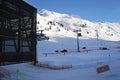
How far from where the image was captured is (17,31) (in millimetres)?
26859

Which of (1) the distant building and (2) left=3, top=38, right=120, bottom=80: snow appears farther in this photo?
Answer: (2) left=3, top=38, right=120, bottom=80: snow

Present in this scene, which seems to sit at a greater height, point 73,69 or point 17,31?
point 17,31

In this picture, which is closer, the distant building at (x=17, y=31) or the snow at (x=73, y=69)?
the distant building at (x=17, y=31)

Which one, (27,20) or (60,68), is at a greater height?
(27,20)

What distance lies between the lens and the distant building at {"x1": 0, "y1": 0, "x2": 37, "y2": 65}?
24.3m

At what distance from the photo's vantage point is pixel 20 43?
2725 cm

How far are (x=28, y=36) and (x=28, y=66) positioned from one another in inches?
413

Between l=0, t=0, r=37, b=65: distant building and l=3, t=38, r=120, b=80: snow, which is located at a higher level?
l=0, t=0, r=37, b=65: distant building

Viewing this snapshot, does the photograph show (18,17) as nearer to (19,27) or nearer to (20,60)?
(19,27)

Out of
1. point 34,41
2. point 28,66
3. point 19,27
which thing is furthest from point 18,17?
point 28,66

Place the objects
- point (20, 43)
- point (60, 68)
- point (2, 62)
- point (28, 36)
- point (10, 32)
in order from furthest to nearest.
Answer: point (60, 68) → point (28, 36) → point (20, 43) → point (10, 32) → point (2, 62)

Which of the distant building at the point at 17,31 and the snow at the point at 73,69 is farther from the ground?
the distant building at the point at 17,31

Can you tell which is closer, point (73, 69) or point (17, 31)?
point (17, 31)

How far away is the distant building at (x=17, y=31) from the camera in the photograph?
957 inches
